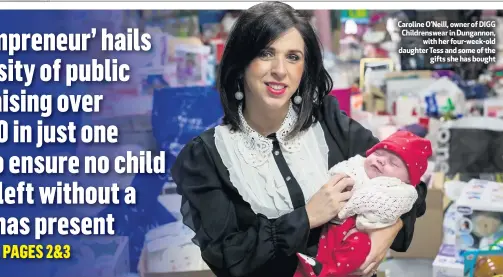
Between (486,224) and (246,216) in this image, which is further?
(486,224)

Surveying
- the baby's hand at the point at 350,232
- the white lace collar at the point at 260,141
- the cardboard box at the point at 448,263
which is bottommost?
the cardboard box at the point at 448,263

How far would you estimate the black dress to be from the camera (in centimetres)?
178

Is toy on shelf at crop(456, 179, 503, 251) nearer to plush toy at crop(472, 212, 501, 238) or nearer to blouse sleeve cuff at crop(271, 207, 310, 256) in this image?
plush toy at crop(472, 212, 501, 238)

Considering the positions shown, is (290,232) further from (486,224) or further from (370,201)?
(486,224)

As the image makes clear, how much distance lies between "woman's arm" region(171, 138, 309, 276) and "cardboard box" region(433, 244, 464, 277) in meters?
0.94

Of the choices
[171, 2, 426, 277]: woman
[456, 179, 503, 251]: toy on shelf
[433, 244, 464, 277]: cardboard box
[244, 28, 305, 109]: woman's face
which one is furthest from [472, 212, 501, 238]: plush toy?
[244, 28, 305, 109]: woman's face

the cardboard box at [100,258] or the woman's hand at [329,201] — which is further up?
the woman's hand at [329,201]

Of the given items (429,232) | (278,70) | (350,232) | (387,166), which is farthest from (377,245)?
(429,232)

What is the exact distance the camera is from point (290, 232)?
177 cm

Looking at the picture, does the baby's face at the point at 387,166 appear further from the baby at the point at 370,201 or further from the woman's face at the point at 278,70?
the woman's face at the point at 278,70

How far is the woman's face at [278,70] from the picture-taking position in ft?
5.97

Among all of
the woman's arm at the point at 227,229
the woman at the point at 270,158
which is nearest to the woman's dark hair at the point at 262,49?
the woman at the point at 270,158

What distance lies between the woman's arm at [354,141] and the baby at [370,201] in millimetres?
83

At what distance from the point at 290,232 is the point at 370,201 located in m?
0.22
